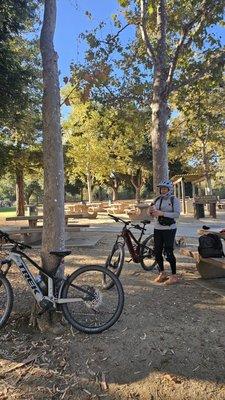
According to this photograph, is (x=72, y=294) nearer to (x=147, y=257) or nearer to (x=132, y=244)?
(x=132, y=244)

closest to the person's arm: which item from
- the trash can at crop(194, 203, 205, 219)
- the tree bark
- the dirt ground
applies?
the dirt ground

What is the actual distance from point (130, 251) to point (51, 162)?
9.72 ft

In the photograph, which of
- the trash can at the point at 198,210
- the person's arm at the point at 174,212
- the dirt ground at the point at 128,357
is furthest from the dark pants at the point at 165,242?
the trash can at the point at 198,210

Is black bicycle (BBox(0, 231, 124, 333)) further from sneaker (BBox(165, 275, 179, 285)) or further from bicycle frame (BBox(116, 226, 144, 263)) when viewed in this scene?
bicycle frame (BBox(116, 226, 144, 263))

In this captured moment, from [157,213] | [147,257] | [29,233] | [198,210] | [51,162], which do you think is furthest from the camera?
[198,210]

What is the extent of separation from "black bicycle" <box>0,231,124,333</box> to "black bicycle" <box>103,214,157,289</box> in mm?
1808

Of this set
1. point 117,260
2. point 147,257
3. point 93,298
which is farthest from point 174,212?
point 93,298

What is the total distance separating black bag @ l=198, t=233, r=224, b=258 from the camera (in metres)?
6.50

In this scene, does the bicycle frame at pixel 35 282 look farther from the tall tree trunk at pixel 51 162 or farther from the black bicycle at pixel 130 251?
the black bicycle at pixel 130 251

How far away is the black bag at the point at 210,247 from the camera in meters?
6.50

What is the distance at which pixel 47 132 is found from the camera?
4.98 meters

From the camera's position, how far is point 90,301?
4723 millimetres

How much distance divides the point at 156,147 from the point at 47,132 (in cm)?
483

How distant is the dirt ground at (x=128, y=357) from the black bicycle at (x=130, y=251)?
4.25 ft
